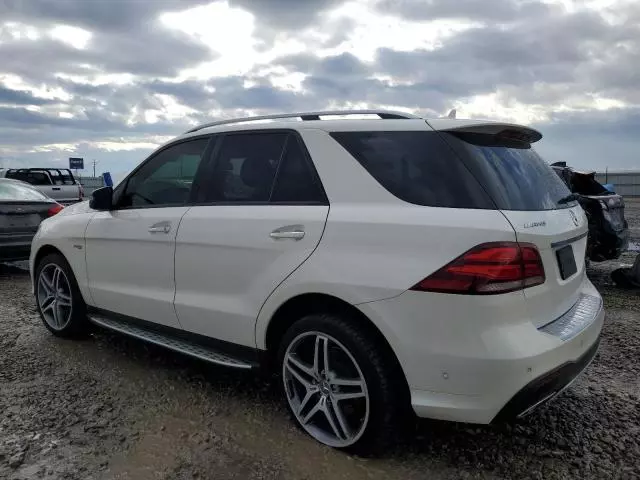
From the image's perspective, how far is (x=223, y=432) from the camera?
10.3 feet

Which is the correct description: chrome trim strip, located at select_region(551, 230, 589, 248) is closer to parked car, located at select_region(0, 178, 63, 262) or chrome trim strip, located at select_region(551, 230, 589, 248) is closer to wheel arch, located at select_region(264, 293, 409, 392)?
wheel arch, located at select_region(264, 293, 409, 392)

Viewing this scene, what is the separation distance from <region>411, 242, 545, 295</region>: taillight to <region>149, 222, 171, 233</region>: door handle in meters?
1.82

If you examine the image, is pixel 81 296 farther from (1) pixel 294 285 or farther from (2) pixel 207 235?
(1) pixel 294 285

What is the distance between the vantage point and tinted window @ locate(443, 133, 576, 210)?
259cm

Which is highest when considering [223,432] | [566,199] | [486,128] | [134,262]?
[486,128]

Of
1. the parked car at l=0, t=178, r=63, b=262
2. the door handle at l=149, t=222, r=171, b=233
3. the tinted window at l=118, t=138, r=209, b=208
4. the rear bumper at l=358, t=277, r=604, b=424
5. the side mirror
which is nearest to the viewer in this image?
the rear bumper at l=358, t=277, r=604, b=424

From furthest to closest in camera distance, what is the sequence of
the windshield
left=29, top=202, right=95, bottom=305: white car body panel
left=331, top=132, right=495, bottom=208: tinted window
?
the windshield → left=29, top=202, right=95, bottom=305: white car body panel → left=331, top=132, right=495, bottom=208: tinted window

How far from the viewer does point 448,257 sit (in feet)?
7.95

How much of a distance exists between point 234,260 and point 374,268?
0.93 meters

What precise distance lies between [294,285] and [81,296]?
2.46 metres

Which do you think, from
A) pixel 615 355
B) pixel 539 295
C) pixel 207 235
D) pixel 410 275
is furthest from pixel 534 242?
pixel 615 355

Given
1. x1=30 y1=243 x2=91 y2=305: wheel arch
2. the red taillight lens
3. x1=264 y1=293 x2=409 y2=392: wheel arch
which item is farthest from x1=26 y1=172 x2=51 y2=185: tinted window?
x1=264 y1=293 x2=409 y2=392: wheel arch

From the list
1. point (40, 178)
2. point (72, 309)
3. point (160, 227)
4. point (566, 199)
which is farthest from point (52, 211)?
point (40, 178)

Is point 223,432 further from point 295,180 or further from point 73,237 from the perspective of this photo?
point 73,237
